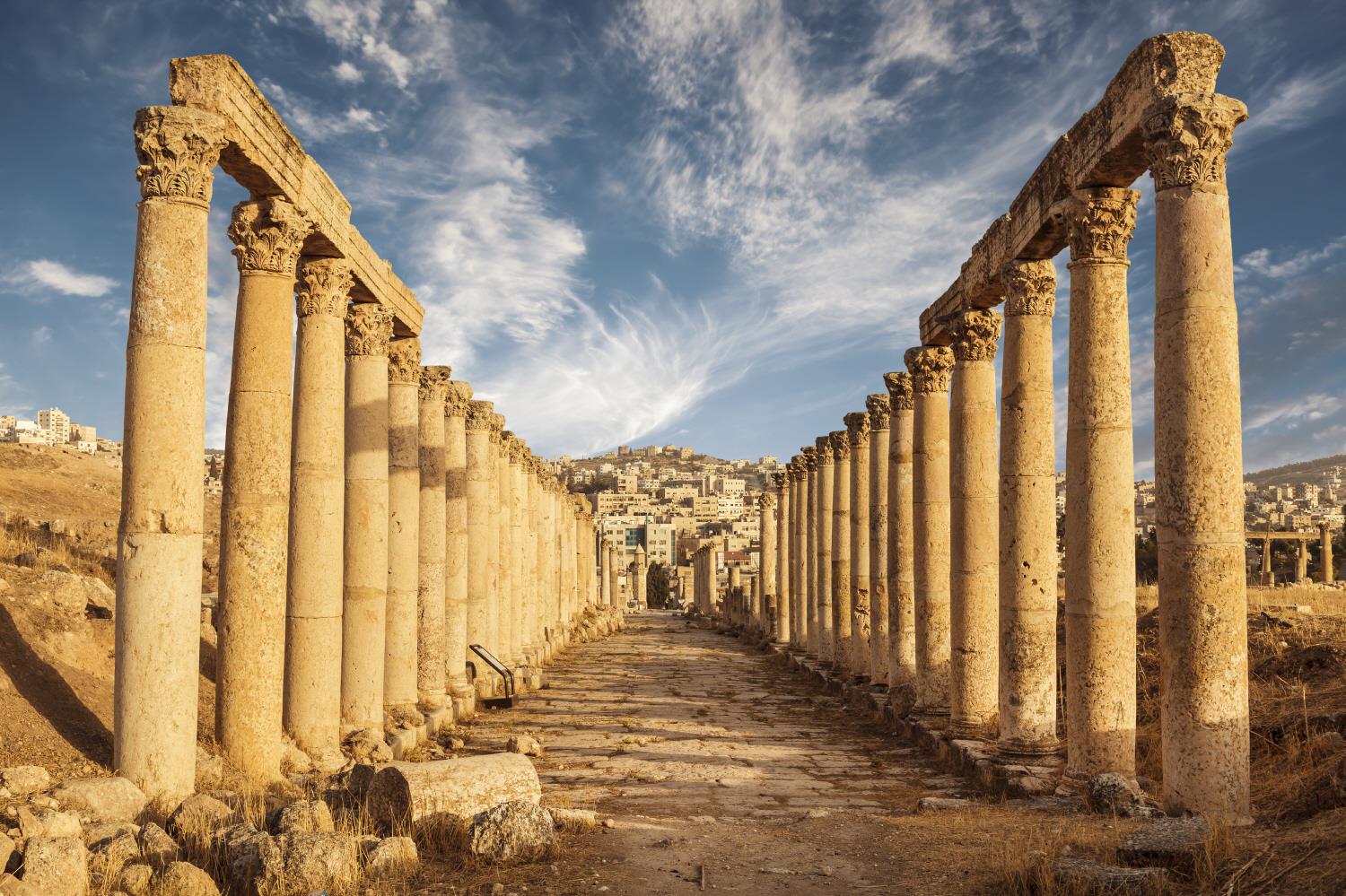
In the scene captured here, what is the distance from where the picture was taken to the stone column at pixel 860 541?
25047mm

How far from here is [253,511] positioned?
1230 cm

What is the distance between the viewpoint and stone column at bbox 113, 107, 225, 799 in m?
9.99

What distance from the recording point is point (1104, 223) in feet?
41.3

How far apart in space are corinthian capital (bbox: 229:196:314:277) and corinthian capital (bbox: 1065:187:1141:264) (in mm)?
9442

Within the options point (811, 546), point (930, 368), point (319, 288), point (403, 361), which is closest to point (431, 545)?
point (403, 361)

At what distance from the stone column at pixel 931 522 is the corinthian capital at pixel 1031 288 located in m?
4.28

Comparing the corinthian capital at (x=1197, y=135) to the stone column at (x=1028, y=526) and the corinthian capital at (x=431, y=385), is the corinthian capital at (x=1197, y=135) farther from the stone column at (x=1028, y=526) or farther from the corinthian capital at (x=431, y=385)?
the corinthian capital at (x=431, y=385)

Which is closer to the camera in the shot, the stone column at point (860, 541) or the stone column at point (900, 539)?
the stone column at point (900, 539)

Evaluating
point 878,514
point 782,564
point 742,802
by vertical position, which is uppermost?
point 878,514

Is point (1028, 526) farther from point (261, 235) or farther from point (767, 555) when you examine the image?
point (767, 555)

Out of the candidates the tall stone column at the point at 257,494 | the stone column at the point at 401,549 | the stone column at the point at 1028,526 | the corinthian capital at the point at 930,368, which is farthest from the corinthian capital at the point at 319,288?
the corinthian capital at the point at 930,368

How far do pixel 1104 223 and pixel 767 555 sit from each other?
36014 mm

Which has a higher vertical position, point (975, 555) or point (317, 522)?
point (317, 522)

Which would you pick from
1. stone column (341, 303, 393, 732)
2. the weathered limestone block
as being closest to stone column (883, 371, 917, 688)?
stone column (341, 303, 393, 732)
